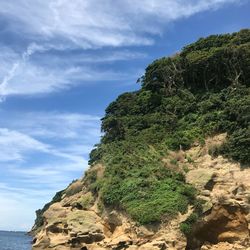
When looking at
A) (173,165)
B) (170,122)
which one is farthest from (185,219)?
(170,122)

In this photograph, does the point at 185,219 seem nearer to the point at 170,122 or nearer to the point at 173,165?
the point at 173,165

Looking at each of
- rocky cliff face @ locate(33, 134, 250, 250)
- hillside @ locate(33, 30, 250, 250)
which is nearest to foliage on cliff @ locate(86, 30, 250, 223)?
hillside @ locate(33, 30, 250, 250)

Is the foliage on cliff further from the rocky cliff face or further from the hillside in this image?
the rocky cliff face

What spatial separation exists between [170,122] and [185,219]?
13006mm

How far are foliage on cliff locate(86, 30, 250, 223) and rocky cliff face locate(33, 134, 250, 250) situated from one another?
747 mm

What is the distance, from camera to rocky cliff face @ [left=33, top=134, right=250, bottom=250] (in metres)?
29.2

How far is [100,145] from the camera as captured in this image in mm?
44188

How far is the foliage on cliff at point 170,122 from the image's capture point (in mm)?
32156

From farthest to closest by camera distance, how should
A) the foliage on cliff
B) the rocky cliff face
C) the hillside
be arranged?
the foliage on cliff → the hillside → the rocky cliff face

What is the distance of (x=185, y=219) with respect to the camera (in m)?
29.3

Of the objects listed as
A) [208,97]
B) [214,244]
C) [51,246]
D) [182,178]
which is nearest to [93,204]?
[51,246]

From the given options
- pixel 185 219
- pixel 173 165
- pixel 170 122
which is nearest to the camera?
pixel 185 219

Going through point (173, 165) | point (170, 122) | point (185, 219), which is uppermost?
point (170, 122)

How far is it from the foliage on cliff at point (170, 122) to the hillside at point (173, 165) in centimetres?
8
